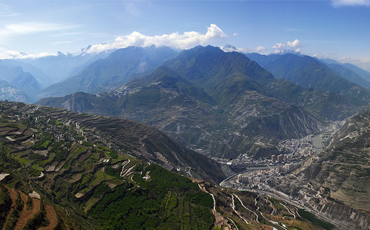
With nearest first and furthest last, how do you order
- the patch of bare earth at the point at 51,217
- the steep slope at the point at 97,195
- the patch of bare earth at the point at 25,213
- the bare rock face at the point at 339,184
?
1. the patch of bare earth at the point at 25,213
2. the patch of bare earth at the point at 51,217
3. the steep slope at the point at 97,195
4. the bare rock face at the point at 339,184

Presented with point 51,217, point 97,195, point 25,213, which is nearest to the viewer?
point 25,213

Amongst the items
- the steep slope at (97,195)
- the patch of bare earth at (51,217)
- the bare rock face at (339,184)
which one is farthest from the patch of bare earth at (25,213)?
the bare rock face at (339,184)

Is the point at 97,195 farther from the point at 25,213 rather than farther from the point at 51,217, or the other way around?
the point at 25,213

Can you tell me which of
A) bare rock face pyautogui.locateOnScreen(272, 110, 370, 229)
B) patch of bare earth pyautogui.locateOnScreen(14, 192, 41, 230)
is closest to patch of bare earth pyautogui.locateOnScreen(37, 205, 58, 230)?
patch of bare earth pyautogui.locateOnScreen(14, 192, 41, 230)

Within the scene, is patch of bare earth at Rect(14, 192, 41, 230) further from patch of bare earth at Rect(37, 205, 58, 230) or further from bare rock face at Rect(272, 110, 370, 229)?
bare rock face at Rect(272, 110, 370, 229)

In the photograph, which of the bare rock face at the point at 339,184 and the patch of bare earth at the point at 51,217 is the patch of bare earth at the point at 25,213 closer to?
the patch of bare earth at the point at 51,217

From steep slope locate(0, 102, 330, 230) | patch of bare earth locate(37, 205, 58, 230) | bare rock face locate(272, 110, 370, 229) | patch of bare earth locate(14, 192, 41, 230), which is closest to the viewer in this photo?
patch of bare earth locate(14, 192, 41, 230)

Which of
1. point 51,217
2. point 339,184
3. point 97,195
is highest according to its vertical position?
point 51,217

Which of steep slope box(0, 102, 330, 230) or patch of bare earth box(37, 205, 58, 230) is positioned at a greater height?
patch of bare earth box(37, 205, 58, 230)

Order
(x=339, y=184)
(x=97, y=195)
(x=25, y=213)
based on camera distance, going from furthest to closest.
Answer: (x=339, y=184)
(x=97, y=195)
(x=25, y=213)

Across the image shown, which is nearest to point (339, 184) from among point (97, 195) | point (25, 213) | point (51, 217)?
point (97, 195)

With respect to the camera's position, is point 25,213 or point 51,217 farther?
point 51,217

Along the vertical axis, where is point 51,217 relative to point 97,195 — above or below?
above
